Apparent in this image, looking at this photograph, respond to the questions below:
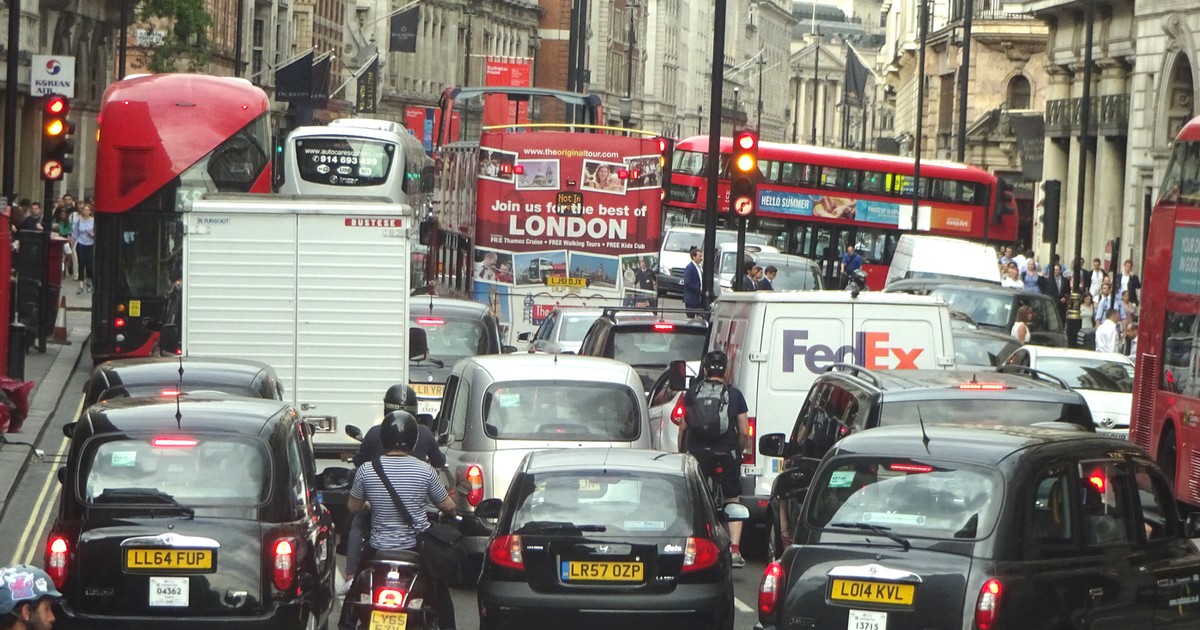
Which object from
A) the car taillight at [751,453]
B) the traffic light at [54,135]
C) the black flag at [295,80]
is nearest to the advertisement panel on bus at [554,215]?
the traffic light at [54,135]

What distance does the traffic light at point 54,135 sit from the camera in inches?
908

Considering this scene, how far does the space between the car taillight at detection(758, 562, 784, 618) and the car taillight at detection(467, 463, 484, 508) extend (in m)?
4.44

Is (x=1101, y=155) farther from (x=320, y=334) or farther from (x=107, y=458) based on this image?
(x=107, y=458)

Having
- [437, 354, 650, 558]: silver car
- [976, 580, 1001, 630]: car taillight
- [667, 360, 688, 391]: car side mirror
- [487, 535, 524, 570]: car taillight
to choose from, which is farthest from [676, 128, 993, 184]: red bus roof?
[976, 580, 1001, 630]: car taillight

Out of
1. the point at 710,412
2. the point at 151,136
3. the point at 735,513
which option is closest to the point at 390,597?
the point at 735,513

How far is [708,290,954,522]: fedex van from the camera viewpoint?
15211mm

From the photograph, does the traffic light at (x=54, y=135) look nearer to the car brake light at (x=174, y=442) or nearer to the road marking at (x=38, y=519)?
the road marking at (x=38, y=519)

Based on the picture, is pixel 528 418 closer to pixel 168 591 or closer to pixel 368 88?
pixel 168 591

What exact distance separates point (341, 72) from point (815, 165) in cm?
4398

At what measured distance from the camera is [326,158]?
3500 cm

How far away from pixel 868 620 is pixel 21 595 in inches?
139

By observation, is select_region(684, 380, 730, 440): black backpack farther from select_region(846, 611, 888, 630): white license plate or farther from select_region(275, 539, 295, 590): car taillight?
select_region(846, 611, 888, 630): white license plate

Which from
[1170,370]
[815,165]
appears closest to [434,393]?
[1170,370]

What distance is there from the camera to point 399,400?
1284cm
